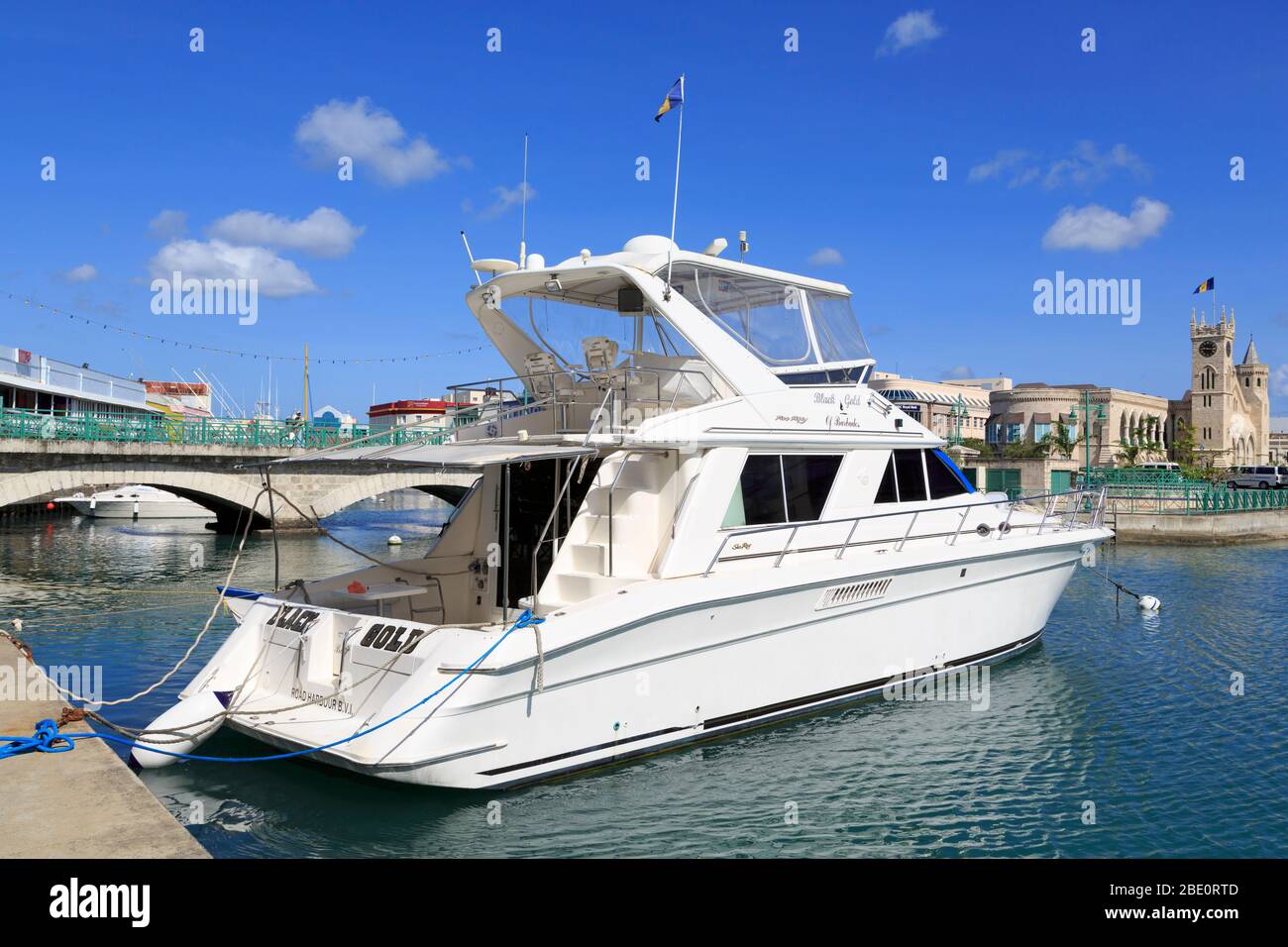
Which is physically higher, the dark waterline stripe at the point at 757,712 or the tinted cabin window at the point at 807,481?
the tinted cabin window at the point at 807,481

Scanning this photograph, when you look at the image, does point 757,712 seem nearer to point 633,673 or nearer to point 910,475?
point 633,673

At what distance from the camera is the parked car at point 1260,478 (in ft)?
189

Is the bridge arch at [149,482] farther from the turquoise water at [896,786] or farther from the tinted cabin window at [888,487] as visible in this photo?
the tinted cabin window at [888,487]

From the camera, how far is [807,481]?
9930 mm

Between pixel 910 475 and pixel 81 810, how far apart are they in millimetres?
8854

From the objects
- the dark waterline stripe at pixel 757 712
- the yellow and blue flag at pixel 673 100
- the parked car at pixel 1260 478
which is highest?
the yellow and blue flag at pixel 673 100

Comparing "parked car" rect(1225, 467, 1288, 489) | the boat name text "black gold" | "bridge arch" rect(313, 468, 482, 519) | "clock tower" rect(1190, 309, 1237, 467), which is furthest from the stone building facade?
the boat name text "black gold"

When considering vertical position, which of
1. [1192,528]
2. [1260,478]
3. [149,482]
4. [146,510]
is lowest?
[1192,528]

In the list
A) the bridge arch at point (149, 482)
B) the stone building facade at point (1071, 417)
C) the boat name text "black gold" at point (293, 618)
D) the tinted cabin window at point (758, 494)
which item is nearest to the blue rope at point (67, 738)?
the boat name text "black gold" at point (293, 618)

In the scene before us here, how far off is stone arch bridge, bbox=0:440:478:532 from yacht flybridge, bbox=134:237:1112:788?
40.2 feet

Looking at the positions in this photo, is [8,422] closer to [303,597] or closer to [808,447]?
[303,597]

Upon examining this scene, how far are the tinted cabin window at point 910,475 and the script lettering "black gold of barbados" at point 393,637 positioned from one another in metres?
6.04

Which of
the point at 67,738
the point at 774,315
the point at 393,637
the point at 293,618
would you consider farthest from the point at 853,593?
the point at 67,738
